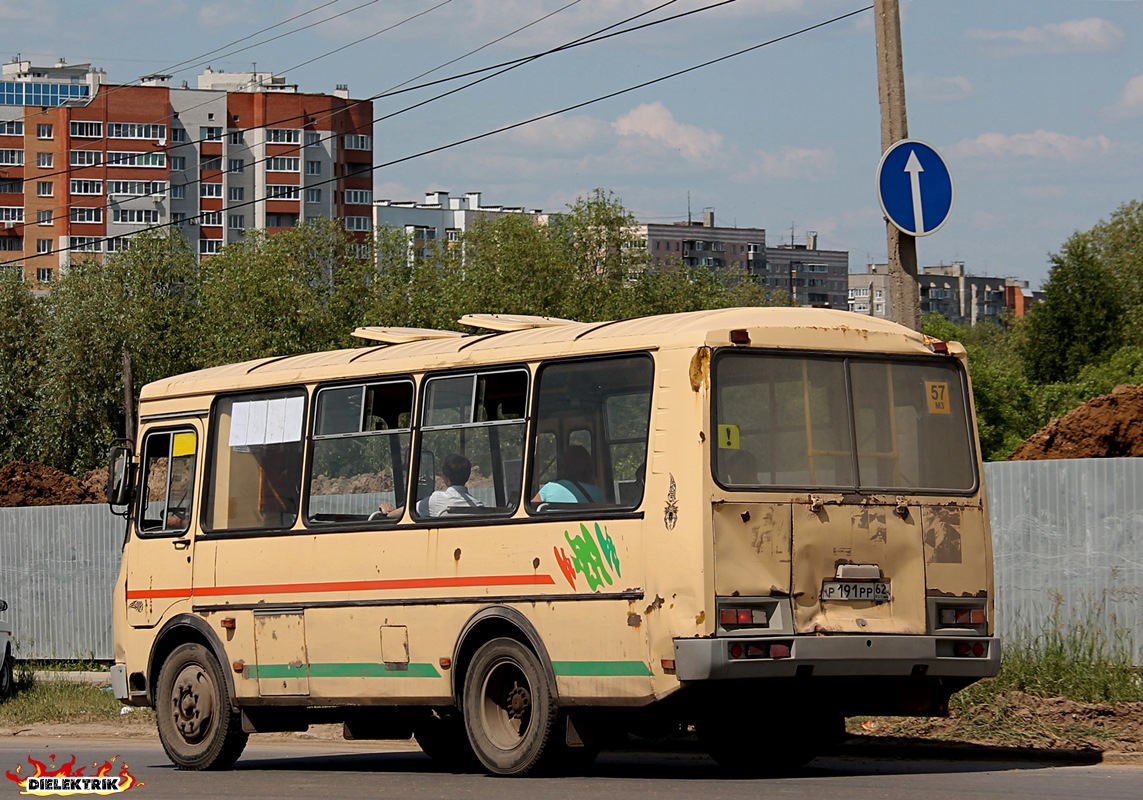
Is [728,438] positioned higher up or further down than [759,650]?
higher up

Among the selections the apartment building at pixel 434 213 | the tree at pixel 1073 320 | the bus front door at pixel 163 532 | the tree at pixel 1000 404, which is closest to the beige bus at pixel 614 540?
the bus front door at pixel 163 532

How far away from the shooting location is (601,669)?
1053 centimetres

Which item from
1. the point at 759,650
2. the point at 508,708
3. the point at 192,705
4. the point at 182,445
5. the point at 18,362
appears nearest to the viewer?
the point at 759,650

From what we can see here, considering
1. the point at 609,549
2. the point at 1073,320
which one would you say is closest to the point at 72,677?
the point at 609,549

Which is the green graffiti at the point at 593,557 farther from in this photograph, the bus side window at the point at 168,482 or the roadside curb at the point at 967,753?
the bus side window at the point at 168,482

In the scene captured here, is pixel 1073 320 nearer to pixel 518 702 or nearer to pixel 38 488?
pixel 38 488

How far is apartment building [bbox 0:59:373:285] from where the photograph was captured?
135000mm

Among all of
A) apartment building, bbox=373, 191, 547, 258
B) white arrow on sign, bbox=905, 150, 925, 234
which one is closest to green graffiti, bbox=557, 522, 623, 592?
white arrow on sign, bbox=905, 150, 925, 234

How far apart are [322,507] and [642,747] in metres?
3.33

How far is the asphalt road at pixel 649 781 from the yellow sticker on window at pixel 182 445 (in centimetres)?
250

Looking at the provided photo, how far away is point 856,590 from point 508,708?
7.98 ft

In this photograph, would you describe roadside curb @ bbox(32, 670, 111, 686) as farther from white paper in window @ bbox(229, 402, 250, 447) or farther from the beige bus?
the beige bus

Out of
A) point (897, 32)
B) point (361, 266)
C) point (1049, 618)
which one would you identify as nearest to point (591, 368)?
point (897, 32)

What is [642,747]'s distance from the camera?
14211 mm
